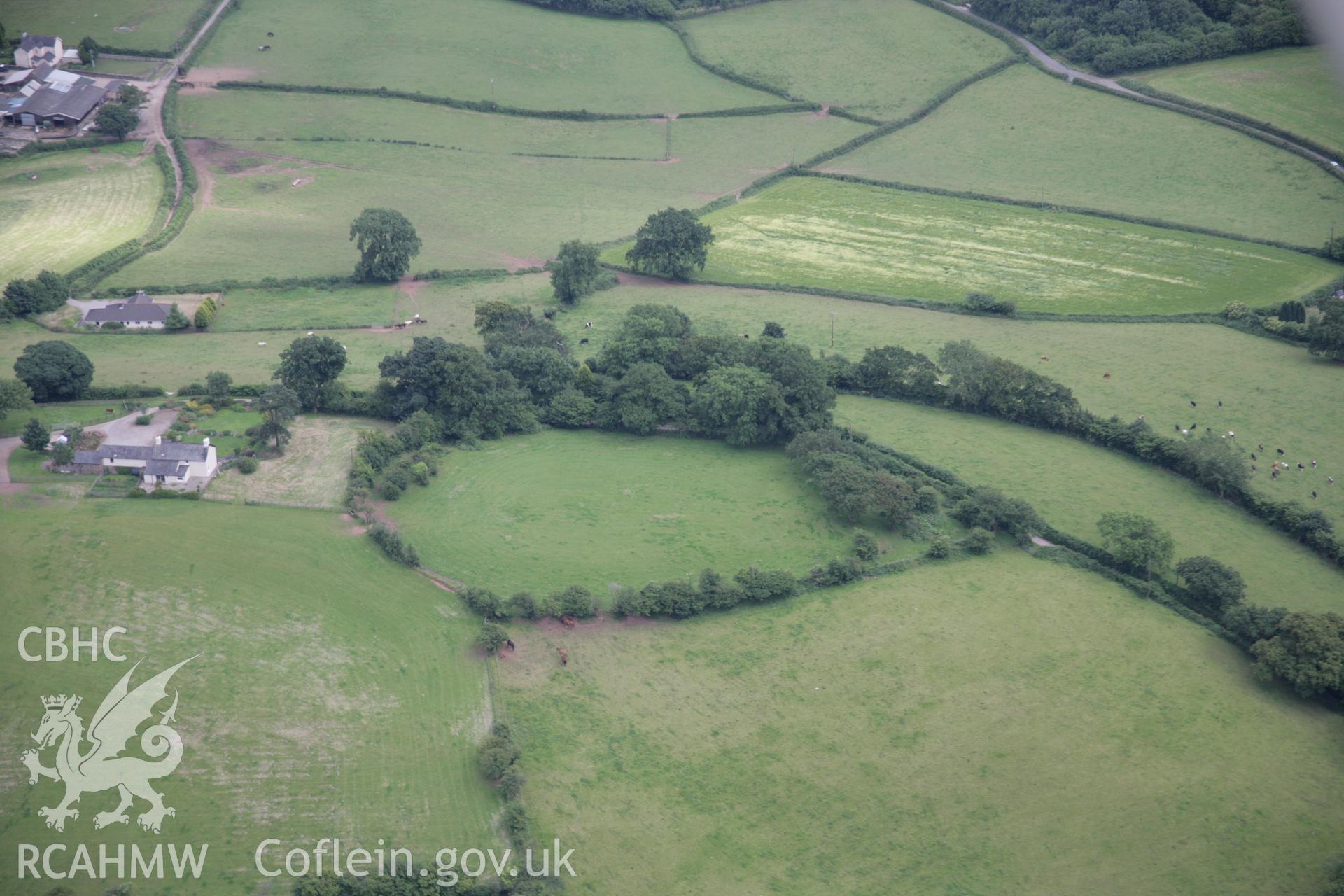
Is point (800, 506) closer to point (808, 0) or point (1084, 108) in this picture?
point (1084, 108)

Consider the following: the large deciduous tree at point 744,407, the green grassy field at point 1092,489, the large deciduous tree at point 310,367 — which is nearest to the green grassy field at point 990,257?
the green grassy field at point 1092,489

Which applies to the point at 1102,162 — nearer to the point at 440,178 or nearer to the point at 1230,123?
the point at 1230,123

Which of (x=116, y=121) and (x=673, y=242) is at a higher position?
(x=116, y=121)

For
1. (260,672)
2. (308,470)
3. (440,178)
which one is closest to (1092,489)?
(308,470)

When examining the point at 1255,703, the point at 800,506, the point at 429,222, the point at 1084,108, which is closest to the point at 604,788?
the point at 800,506

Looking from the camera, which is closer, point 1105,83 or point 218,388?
point 218,388

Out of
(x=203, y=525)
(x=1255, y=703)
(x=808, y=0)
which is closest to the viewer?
(x=1255, y=703)

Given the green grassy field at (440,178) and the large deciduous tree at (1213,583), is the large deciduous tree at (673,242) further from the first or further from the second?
the large deciduous tree at (1213,583)
